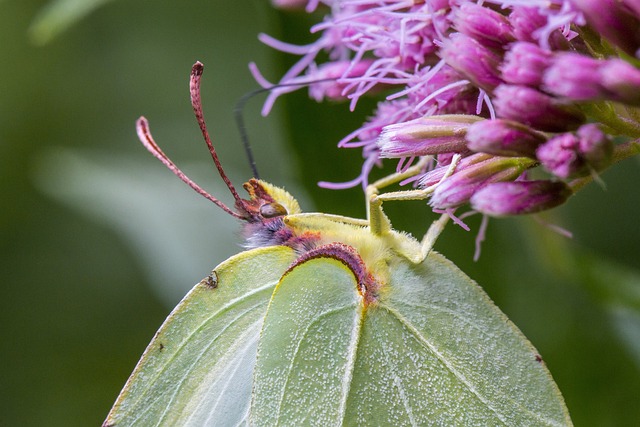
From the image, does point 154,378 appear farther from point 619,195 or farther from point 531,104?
point 619,195

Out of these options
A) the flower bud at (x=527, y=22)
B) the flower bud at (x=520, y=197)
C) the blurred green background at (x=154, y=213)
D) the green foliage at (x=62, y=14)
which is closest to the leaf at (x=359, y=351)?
the flower bud at (x=520, y=197)

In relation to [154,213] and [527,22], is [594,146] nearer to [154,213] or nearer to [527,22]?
[527,22]

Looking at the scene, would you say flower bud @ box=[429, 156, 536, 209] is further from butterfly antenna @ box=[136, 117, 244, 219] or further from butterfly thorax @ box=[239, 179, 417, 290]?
butterfly antenna @ box=[136, 117, 244, 219]

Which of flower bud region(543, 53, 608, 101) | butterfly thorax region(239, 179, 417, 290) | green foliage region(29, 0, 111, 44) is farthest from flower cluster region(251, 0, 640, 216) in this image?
green foliage region(29, 0, 111, 44)

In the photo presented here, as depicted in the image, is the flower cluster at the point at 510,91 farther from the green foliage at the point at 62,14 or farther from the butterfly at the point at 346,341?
the green foliage at the point at 62,14

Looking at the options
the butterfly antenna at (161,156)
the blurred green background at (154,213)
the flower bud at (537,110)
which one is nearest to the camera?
the flower bud at (537,110)

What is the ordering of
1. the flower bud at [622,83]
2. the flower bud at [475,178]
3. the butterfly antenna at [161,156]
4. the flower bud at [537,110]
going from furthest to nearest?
1. the butterfly antenna at [161,156]
2. the flower bud at [475,178]
3. the flower bud at [537,110]
4. the flower bud at [622,83]
